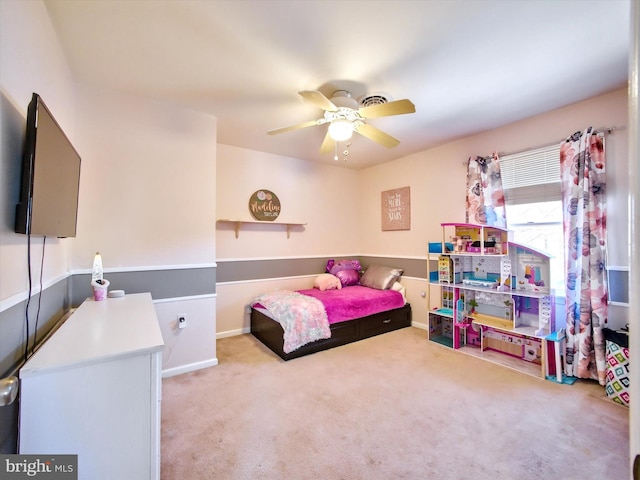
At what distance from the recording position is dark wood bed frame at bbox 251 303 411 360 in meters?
3.09

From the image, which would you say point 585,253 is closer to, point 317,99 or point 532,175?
point 532,175

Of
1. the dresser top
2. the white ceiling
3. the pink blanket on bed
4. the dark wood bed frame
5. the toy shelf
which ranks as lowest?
the dark wood bed frame

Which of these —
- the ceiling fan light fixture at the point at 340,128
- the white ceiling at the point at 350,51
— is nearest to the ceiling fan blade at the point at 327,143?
the ceiling fan light fixture at the point at 340,128

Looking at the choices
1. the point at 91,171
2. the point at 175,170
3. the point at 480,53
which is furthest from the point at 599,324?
the point at 91,171

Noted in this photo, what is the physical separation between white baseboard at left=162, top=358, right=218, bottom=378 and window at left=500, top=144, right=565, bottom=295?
10.8 feet

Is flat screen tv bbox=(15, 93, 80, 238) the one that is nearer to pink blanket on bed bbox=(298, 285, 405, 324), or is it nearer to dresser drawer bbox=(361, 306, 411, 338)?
pink blanket on bed bbox=(298, 285, 405, 324)

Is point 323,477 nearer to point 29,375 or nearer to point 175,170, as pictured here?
point 29,375

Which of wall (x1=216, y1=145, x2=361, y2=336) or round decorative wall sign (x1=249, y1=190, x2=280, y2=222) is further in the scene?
round decorative wall sign (x1=249, y1=190, x2=280, y2=222)

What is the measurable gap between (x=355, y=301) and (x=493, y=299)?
1507 millimetres

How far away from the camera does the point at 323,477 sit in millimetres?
1565

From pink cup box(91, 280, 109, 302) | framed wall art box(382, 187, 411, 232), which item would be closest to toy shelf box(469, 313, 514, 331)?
framed wall art box(382, 187, 411, 232)

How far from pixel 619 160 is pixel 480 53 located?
159cm

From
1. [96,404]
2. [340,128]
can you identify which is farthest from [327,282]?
[96,404]

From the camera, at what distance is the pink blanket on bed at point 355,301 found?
3.36 meters
